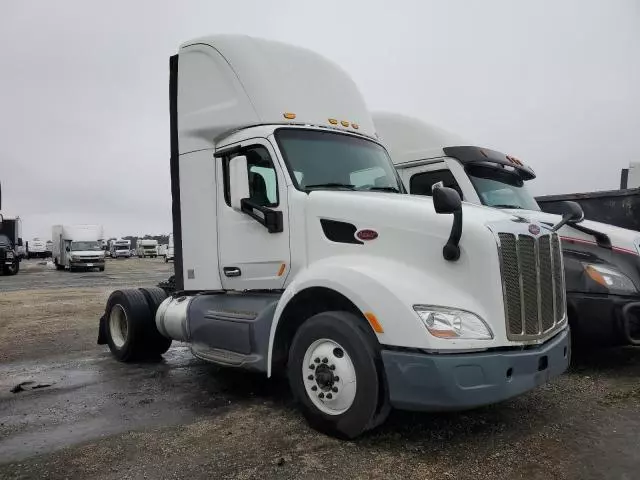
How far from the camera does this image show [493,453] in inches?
152

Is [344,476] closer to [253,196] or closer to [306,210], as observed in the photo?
[306,210]

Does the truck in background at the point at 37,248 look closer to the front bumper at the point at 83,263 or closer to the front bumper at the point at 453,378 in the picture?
the front bumper at the point at 83,263

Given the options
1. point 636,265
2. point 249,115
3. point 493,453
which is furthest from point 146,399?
point 636,265

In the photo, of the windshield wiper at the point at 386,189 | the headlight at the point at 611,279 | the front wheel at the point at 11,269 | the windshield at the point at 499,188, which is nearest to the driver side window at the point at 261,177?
the windshield wiper at the point at 386,189

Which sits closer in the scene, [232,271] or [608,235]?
[232,271]

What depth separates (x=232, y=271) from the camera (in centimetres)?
554

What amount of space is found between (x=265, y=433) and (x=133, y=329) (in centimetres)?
349

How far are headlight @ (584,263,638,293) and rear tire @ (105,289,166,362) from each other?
5.64 meters

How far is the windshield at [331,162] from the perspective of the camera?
4996mm

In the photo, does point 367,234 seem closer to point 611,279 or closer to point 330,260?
point 330,260

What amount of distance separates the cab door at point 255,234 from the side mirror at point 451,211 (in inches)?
62.4

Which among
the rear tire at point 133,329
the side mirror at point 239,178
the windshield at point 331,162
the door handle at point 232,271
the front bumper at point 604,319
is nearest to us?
the side mirror at point 239,178

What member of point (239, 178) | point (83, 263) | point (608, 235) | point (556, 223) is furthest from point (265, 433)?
point (83, 263)

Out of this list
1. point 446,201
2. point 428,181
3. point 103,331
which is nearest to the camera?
point 446,201
